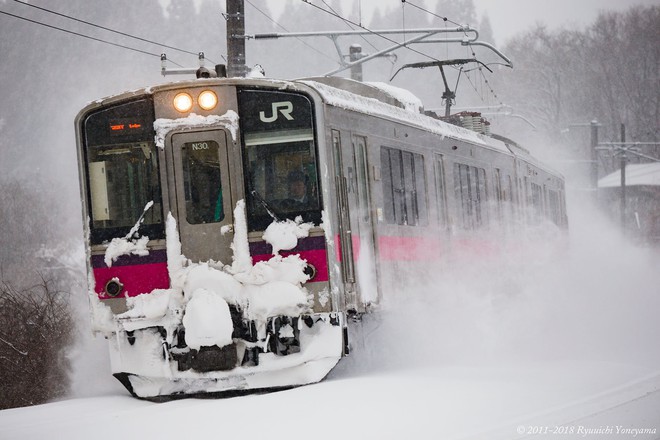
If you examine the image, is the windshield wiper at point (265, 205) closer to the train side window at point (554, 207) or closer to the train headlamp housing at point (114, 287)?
the train headlamp housing at point (114, 287)

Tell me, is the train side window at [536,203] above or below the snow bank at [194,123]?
below

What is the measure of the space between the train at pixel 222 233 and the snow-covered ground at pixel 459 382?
52cm

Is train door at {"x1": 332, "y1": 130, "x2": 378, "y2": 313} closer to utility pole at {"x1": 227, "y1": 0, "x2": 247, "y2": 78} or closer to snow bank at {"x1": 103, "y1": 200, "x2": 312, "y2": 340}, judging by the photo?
snow bank at {"x1": 103, "y1": 200, "x2": 312, "y2": 340}

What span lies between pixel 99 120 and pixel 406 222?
3.48m

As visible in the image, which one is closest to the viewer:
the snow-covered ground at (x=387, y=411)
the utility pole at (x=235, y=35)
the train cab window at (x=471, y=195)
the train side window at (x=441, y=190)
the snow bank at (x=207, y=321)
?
the snow-covered ground at (x=387, y=411)

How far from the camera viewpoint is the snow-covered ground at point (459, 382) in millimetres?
7340

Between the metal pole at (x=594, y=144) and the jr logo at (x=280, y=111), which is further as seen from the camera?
the metal pole at (x=594, y=144)

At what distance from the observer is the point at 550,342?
12.8 metres

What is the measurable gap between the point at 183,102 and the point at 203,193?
843 mm

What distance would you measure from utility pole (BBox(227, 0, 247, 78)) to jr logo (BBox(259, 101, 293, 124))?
16.3 ft

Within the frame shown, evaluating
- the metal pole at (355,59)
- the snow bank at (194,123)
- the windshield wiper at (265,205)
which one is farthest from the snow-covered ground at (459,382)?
the metal pole at (355,59)

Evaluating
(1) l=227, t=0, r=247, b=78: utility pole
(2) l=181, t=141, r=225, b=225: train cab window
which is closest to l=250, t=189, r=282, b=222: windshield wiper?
(2) l=181, t=141, r=225, b=225: train cab window

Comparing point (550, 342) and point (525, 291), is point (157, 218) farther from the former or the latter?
point (525, 291)

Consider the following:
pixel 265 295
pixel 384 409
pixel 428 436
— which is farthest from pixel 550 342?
pixel 428 436
